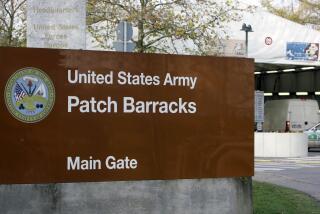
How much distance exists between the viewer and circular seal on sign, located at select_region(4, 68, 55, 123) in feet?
21.4

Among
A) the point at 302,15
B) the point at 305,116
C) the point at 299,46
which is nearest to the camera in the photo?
the point at 299,46

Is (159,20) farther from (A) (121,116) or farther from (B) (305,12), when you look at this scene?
(B) (305,12)

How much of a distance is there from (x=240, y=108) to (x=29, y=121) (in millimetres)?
2532

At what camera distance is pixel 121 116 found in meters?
6.91

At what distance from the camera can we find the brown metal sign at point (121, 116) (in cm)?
655

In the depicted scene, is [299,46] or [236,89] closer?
[236,89]

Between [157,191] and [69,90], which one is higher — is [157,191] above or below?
below

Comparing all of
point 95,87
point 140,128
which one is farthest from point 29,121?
point 140,128

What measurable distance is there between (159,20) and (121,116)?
10678 millimetres

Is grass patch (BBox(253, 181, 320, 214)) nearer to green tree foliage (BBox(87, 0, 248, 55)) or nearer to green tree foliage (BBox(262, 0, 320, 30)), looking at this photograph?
green tree foliage (BBox(87, 0, 248, 55))

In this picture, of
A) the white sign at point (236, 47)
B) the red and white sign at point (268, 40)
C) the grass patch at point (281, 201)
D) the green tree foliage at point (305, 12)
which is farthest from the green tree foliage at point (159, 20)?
the green tree foliage at point (305, 12)

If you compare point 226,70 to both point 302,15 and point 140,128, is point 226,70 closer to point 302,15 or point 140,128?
point 140,128

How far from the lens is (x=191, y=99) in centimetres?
720

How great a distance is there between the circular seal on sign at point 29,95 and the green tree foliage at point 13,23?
40.5 feet
